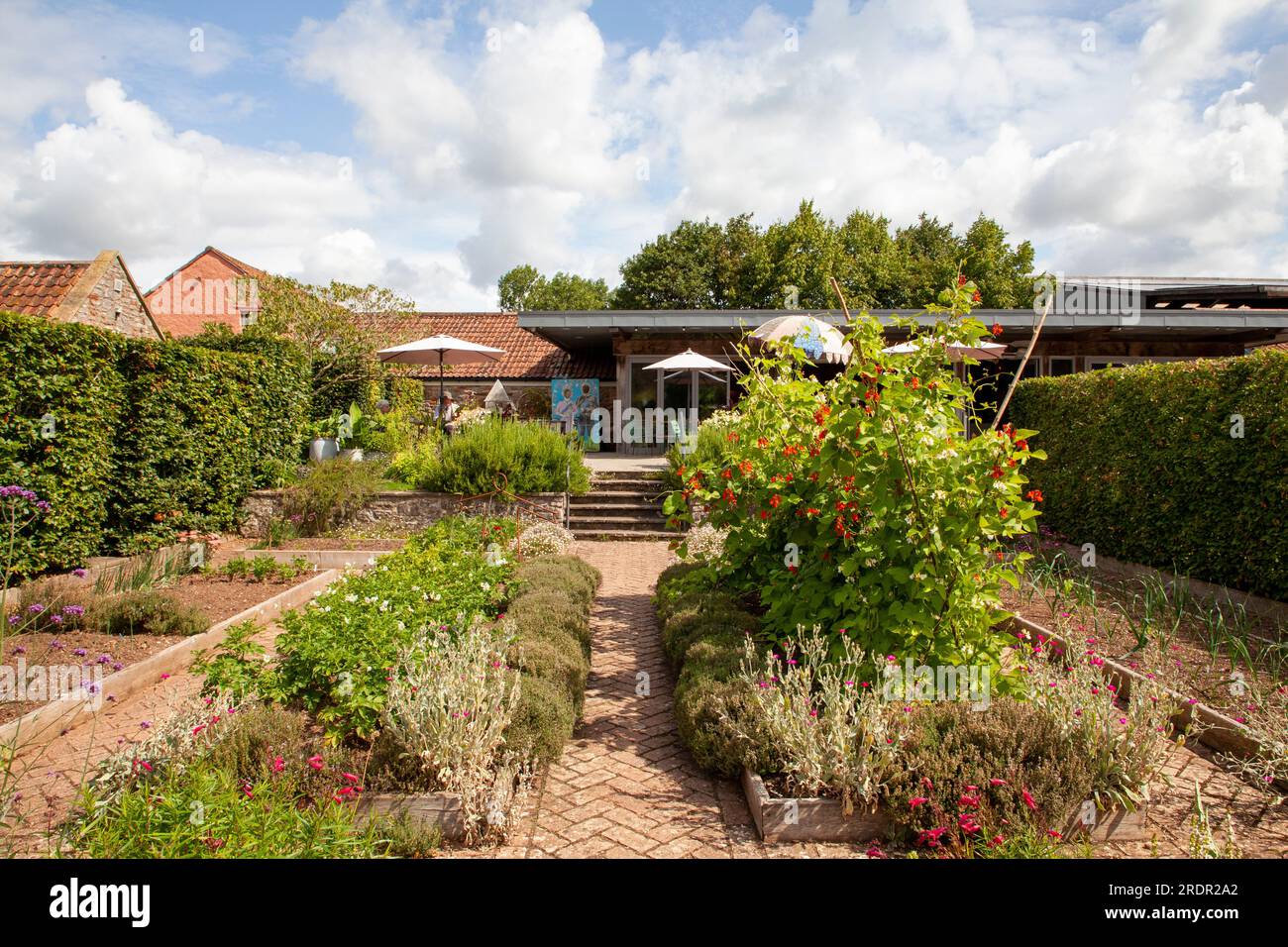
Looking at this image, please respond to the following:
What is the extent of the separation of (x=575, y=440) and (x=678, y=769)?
363 inches

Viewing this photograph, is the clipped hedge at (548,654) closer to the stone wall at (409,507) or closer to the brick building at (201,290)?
the stone wall at (409,507)

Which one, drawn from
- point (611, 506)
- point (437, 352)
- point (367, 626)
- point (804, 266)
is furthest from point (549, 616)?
point (804, 266)

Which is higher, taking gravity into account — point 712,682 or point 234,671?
point 234,671

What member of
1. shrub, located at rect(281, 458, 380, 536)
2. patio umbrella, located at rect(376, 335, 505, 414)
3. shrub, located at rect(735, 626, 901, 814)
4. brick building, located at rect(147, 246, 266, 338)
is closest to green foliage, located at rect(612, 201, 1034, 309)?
brick building, located at rect(147, 246, 266, 338)

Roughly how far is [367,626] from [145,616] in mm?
2887

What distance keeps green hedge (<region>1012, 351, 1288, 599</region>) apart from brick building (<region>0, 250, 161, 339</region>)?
15934 millimetres

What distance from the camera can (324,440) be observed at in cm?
1315

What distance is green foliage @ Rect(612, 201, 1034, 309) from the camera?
1441 inches

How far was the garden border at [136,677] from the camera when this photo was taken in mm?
4215

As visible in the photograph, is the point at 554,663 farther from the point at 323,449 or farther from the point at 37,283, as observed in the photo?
the point at 37,283

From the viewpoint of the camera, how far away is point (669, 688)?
5336 mm

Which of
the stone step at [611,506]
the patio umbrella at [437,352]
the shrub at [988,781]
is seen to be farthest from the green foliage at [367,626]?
the patio umbrella at [437,352]
